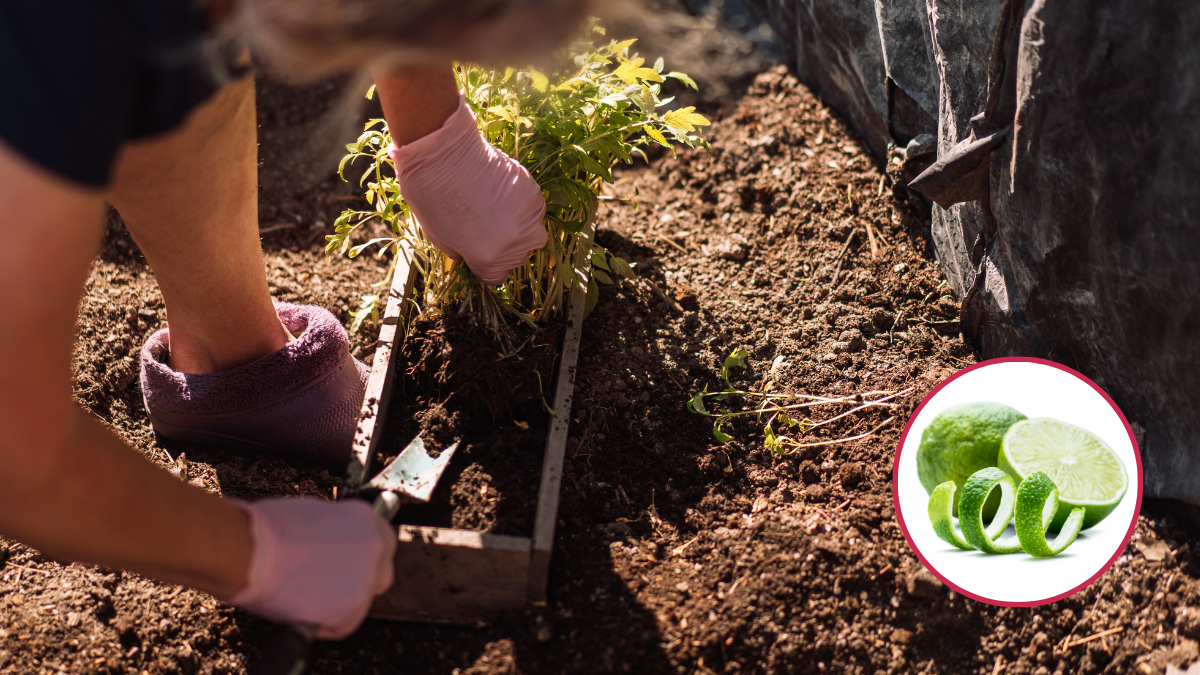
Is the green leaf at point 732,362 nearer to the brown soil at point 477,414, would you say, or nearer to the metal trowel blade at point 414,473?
the brown soil at point 477,414

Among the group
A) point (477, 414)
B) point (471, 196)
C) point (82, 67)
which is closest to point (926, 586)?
point (477, 414)

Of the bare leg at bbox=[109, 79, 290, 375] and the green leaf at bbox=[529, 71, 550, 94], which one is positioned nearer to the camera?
the bare leg at bbox=[109, 79, 290, 375]

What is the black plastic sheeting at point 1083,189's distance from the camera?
4.00 feet

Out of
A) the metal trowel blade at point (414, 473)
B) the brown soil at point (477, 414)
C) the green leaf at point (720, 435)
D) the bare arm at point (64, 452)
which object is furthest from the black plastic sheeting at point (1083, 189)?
the bare arm at point (64, 452)

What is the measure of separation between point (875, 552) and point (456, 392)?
2.96 feet

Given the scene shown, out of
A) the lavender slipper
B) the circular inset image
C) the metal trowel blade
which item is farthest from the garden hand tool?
the circular inset image

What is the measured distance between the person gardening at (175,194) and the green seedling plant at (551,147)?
0.18 metres

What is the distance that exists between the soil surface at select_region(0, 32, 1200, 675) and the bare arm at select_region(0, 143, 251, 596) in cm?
48

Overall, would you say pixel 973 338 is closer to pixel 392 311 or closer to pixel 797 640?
pixel 797 640

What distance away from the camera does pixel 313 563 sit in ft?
3.82

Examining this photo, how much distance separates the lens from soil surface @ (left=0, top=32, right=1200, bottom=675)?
1.40 meters

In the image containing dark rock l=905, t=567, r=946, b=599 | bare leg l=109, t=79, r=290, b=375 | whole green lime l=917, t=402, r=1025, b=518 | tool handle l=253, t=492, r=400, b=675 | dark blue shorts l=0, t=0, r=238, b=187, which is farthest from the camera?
whole green lime l=917, t=402, r=1025, b=518

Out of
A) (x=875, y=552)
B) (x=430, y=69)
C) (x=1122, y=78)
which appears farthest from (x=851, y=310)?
(x=430, y=69)

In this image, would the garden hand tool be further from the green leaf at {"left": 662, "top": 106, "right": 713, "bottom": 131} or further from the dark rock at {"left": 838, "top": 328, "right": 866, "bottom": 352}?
the dark rock at {"left": 838, "top": 328, "right": 866, "bottom": 352}
